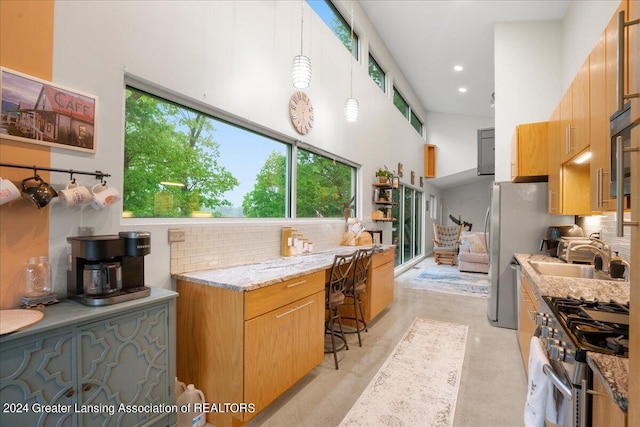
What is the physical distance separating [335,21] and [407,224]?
5.01 meters

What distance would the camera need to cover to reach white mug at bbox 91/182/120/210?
65.4 inches

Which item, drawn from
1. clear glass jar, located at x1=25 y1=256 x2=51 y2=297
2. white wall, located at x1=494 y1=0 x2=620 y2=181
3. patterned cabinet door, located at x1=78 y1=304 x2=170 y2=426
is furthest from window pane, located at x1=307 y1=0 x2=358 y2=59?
patterned cabinet door, located at x1=78 y1=304 x2=170 y2=426

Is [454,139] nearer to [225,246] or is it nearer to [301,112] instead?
[301,112]

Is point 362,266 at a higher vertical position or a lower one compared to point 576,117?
lower

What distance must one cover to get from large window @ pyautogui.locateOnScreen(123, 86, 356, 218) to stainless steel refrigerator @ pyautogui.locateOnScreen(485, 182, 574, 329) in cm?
242

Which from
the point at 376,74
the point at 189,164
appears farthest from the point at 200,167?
the point at 376,74

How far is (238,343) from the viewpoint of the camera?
6.07 feet

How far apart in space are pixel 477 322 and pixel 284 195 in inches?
114

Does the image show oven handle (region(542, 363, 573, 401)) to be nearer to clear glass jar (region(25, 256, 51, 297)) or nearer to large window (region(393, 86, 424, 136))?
clear glass jar (region(25, 256, 51, 297))

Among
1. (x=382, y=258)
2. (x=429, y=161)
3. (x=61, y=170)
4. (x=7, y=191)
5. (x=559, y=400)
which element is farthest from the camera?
(x=429, y=161)

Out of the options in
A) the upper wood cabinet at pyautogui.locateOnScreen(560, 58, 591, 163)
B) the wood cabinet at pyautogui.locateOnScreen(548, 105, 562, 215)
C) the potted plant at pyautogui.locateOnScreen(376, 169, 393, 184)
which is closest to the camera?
the upper wood cabinet at pyautogui.locateOnScreen(560, 58, 591, 163)

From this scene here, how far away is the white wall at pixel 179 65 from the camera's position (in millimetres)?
1657

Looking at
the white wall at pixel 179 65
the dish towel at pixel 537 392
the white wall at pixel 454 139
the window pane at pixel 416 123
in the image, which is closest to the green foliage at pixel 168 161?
the white wall at pixel 179 65

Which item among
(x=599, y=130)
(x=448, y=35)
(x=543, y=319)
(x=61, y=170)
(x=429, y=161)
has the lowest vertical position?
(x=543, y=319)
